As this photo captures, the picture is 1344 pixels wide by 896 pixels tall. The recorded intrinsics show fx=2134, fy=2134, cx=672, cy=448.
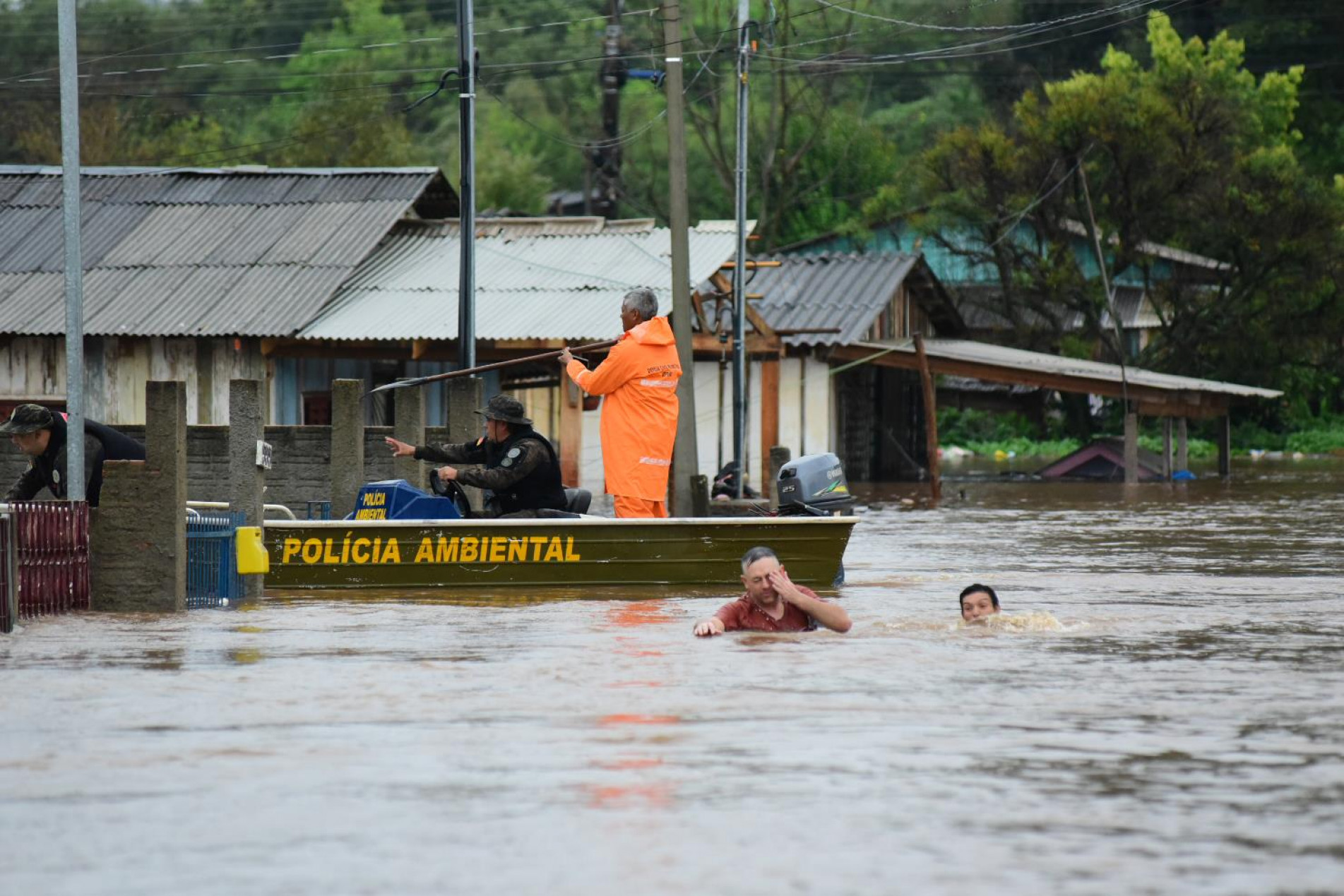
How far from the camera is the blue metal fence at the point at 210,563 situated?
14.8 meters

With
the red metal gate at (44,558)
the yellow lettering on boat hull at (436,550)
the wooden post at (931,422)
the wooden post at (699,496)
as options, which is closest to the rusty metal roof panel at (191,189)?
the wooden post at (931,422)

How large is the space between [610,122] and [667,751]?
2798 cm

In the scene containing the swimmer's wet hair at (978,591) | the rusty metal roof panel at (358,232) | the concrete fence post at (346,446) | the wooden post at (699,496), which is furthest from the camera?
the rusty metal roof panel at (358,232)

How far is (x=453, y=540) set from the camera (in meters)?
15.7

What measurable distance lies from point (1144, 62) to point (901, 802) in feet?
→ 192

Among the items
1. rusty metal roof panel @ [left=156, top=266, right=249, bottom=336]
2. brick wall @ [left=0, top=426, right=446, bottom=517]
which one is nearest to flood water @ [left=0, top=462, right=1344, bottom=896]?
brick wall @ [left=0, top=426, right=446, bottom=517]

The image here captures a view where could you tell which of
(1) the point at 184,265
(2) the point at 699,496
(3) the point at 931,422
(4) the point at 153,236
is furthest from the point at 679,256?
(3) the point at 931,422

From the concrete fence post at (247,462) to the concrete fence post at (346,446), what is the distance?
7.04 ft

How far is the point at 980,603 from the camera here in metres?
13.2

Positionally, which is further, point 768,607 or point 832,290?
point 832,290

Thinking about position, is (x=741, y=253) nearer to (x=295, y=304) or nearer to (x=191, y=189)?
(x=295, y=304)

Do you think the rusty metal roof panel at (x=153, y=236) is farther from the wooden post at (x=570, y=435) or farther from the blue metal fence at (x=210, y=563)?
the blue metal fence at (x=210, y=563)

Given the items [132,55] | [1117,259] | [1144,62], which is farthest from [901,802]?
[132,55]

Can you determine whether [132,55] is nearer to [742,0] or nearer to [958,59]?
[958,59]
